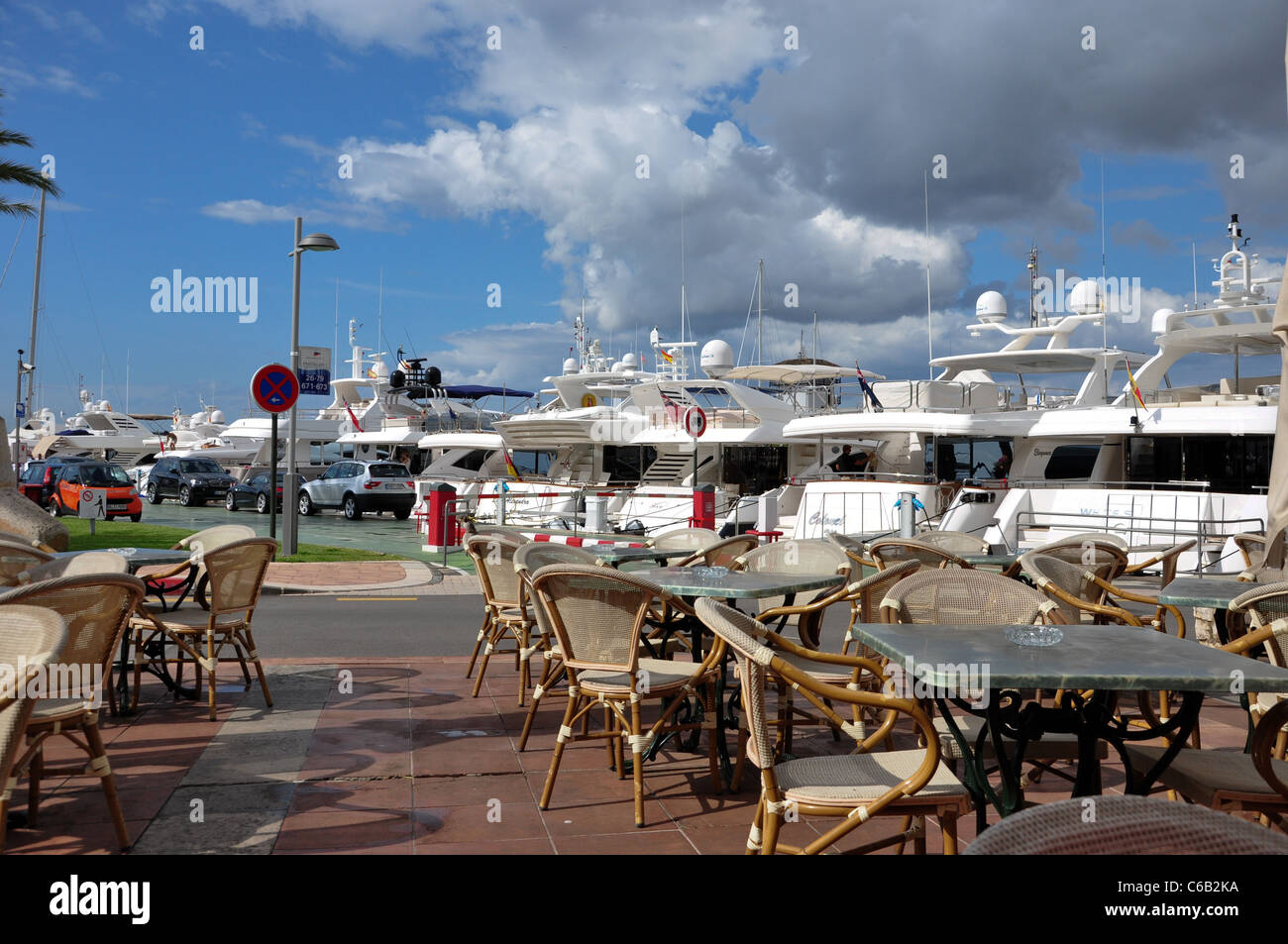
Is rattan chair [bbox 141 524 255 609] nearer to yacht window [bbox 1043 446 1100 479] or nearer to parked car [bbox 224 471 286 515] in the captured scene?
yacht window [bbox 1043 446 1100 479]

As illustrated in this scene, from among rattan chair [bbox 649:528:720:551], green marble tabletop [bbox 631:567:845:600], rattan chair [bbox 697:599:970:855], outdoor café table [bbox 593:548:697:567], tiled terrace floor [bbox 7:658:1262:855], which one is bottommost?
tiled terrace floor [bbox 7:658:1262:855]

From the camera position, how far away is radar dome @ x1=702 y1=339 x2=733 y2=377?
29.5 m

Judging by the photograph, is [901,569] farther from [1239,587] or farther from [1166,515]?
[1166,515]

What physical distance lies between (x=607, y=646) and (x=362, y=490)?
89.4ft

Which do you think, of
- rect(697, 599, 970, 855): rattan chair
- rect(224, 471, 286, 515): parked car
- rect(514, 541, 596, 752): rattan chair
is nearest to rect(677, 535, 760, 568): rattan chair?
rect(514, 541, 596, 752): rattan chair

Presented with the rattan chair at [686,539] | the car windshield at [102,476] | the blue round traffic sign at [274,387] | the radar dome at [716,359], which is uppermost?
the radar dome at [716,359]

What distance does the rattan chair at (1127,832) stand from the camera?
69.6 inches

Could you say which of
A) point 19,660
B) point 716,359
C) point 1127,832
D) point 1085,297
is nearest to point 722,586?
point 19,660

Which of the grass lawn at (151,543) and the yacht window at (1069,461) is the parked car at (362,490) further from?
the yacht window at (1069,461)

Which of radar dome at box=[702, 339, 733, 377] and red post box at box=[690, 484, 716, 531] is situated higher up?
radar dome at box=[702, 339, 733, 377]

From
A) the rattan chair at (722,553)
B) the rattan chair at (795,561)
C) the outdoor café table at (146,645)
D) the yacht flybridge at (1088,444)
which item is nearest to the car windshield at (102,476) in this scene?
the yacht flybridge at (1088,444)

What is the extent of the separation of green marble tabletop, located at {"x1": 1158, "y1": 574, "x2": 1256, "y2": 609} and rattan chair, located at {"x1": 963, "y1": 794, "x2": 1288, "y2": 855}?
3382 mm

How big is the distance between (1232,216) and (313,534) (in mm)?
21692

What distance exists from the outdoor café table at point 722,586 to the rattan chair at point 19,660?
241 centimetres
